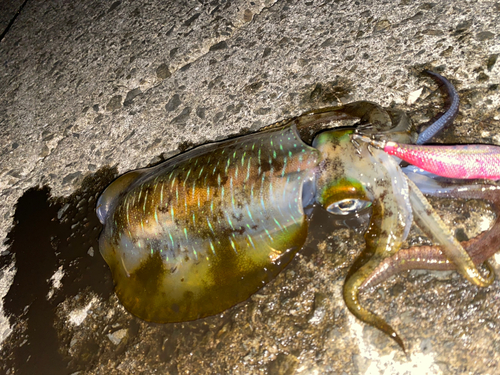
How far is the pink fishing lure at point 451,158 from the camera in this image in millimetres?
1713

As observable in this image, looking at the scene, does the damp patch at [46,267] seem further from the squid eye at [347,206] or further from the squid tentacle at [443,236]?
the squid tentacle at [443,236]

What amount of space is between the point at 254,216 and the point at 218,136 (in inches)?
40.4

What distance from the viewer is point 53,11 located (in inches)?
177

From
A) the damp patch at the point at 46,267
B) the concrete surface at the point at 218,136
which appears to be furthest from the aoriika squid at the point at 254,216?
the damp patch at the point at 46,267

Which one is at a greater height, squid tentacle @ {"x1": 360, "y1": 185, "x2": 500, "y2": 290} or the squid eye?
the squid eye

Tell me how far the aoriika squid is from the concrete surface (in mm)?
139

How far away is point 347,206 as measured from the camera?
193 cm

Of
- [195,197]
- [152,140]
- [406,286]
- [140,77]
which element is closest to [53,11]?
[140,77]

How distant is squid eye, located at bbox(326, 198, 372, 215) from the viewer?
1860 mm

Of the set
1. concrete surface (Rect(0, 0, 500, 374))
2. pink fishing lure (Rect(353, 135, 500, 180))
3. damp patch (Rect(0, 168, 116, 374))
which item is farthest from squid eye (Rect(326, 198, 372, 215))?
damp patch (Rect(0, 168, 116, 374))

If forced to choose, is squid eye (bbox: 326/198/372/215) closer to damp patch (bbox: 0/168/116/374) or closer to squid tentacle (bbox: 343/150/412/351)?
squid tentacle (bbox: 343/150/412/351)

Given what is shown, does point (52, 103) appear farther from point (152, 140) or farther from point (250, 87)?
point (250, 87)

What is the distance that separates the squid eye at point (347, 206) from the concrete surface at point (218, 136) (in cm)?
13

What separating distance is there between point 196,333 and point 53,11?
4100 mm
